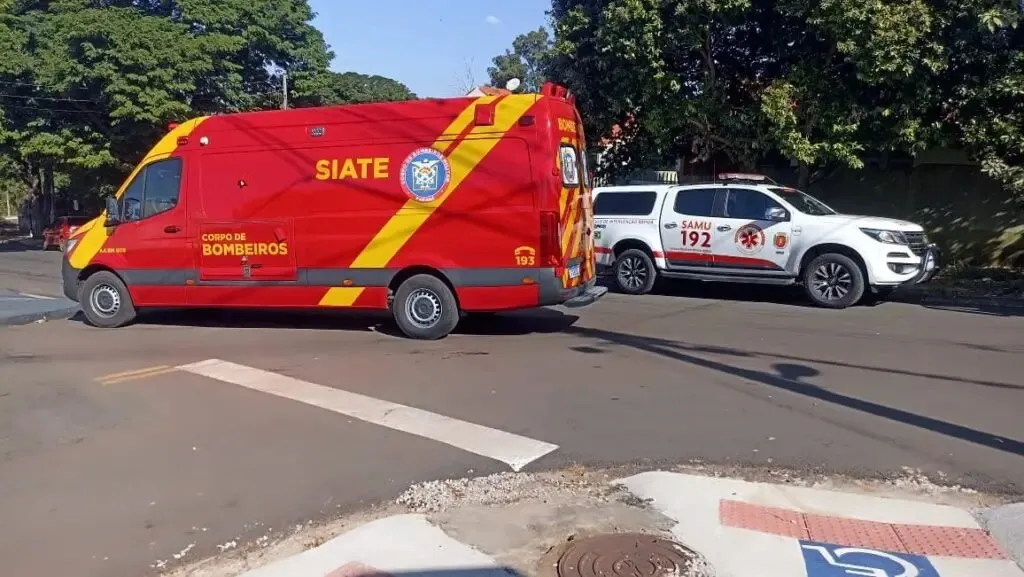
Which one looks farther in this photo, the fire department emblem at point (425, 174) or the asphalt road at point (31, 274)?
the asphalt road at point (31, 274)

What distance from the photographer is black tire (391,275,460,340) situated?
9977 mm

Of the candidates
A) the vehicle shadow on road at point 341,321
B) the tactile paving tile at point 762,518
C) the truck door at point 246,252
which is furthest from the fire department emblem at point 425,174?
the tactile paving tile at point 762,518

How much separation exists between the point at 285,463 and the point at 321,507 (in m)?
0.84

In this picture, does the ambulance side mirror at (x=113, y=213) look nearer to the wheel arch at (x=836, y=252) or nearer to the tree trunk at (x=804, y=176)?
the wheel arch at (x=836, y=252)

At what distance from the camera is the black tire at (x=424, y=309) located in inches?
393

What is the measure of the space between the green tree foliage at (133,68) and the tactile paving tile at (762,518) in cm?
2630

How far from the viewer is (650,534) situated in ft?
15.0

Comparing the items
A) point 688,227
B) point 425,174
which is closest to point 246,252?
point 425,174

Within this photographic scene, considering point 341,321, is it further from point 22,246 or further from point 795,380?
point 22,246

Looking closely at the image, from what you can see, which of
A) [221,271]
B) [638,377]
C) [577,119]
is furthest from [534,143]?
[221,271]

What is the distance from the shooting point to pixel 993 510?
4879 millimetres

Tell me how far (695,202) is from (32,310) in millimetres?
10099

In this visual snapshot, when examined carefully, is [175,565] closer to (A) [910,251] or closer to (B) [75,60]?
(A) [910,251]

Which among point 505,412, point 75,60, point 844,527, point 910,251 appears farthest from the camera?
point 75,60
